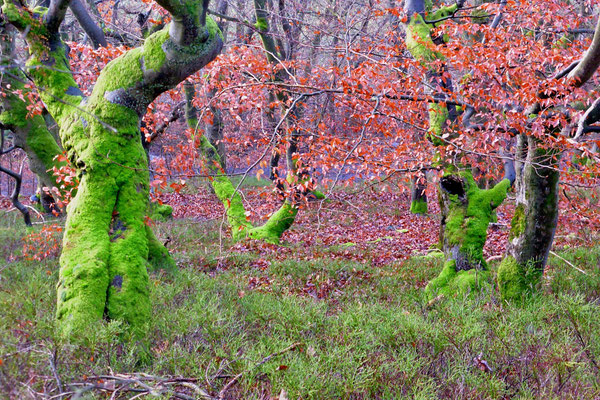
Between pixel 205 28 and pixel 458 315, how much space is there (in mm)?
4058

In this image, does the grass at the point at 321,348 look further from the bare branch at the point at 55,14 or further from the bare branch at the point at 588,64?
the bare branch at the point at 55,14

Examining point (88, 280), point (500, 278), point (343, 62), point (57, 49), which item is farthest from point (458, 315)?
point (343, 62)

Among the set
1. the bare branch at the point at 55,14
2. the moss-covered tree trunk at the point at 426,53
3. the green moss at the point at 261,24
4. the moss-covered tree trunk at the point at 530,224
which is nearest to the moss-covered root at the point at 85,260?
the bare branch at the point at 55,14

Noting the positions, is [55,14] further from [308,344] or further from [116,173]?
[308,344]

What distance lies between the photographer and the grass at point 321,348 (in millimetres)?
3016

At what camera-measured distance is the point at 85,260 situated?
3898mm

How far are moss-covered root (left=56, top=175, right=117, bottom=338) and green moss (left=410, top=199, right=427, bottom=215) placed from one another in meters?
13.1

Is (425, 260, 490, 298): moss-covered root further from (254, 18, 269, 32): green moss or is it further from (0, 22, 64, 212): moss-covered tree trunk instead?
(0, 22, 64, 212): moss-covered tree trunk

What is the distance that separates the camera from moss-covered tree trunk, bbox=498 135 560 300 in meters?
5.38

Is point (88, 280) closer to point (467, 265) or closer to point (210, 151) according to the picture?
point (467, 265)

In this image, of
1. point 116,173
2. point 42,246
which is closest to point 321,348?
point 116,173

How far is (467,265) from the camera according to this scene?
6688 millimetres

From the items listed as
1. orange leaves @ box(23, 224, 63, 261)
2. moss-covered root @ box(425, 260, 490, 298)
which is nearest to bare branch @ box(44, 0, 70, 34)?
orange leaves @ box(23, 224, 63, 261)

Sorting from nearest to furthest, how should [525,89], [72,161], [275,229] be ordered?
[72,161], [525,89], [275,229]
